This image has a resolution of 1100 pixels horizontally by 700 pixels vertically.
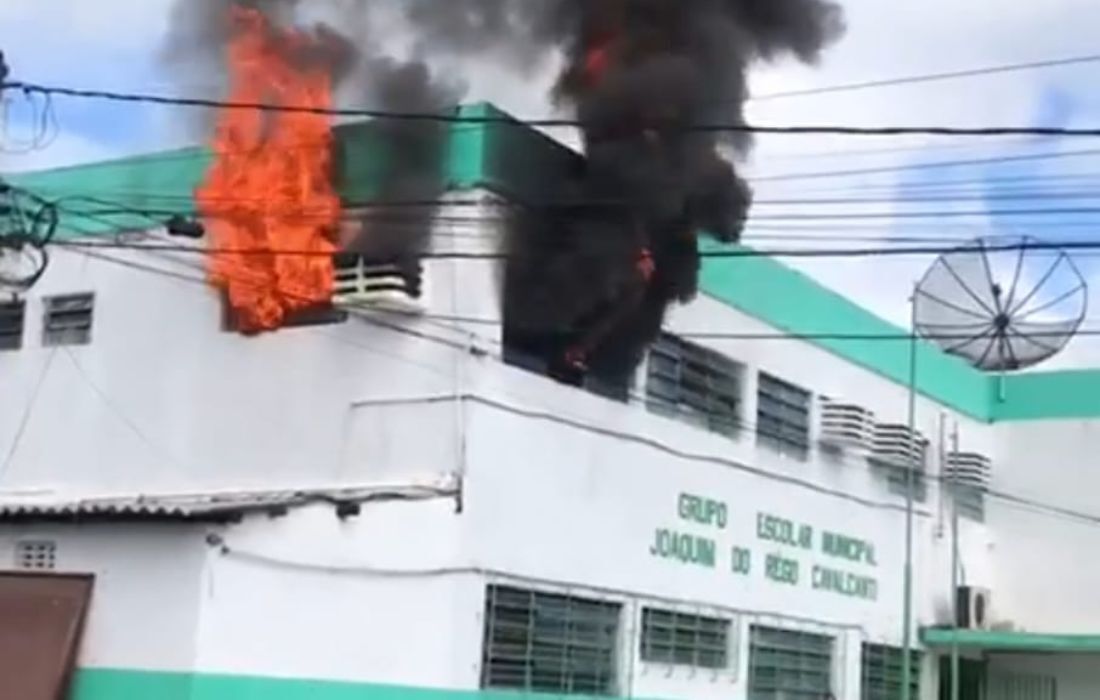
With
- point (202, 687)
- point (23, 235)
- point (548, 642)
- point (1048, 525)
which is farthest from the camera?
point (1048, 525)

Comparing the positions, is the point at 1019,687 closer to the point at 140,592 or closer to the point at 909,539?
the point at 909,539

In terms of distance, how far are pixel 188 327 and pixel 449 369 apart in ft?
9.58

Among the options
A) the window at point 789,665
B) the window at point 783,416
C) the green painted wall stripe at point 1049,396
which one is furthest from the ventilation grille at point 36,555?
the green painted wall stripe at point 1049,396

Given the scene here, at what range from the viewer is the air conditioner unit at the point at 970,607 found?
23.6 metres

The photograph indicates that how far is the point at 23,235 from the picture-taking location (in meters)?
15.7

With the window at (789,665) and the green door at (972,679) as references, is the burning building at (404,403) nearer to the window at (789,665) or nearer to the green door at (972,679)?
the window at (789,665)

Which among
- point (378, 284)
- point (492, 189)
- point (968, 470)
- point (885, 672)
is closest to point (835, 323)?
point (968, 470)

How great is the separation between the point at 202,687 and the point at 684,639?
644 cm

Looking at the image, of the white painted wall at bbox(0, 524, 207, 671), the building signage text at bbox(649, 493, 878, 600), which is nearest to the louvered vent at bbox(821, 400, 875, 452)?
the building signage text at bbox(649, 493, 878, 600)

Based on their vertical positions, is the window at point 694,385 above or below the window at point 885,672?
above

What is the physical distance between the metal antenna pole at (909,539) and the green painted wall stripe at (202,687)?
9584 mm

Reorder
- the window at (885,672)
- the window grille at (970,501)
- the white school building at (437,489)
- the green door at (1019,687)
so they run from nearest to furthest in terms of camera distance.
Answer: the white school building at (437,489) < the window at (885,672) < the window grille at (970,501) < the green door at (1019,687)

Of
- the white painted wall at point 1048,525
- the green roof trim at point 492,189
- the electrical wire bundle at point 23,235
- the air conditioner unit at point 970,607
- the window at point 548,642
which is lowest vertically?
the window at point 548,642

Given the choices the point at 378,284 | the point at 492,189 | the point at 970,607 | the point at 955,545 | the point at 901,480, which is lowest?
the point at 970,607
